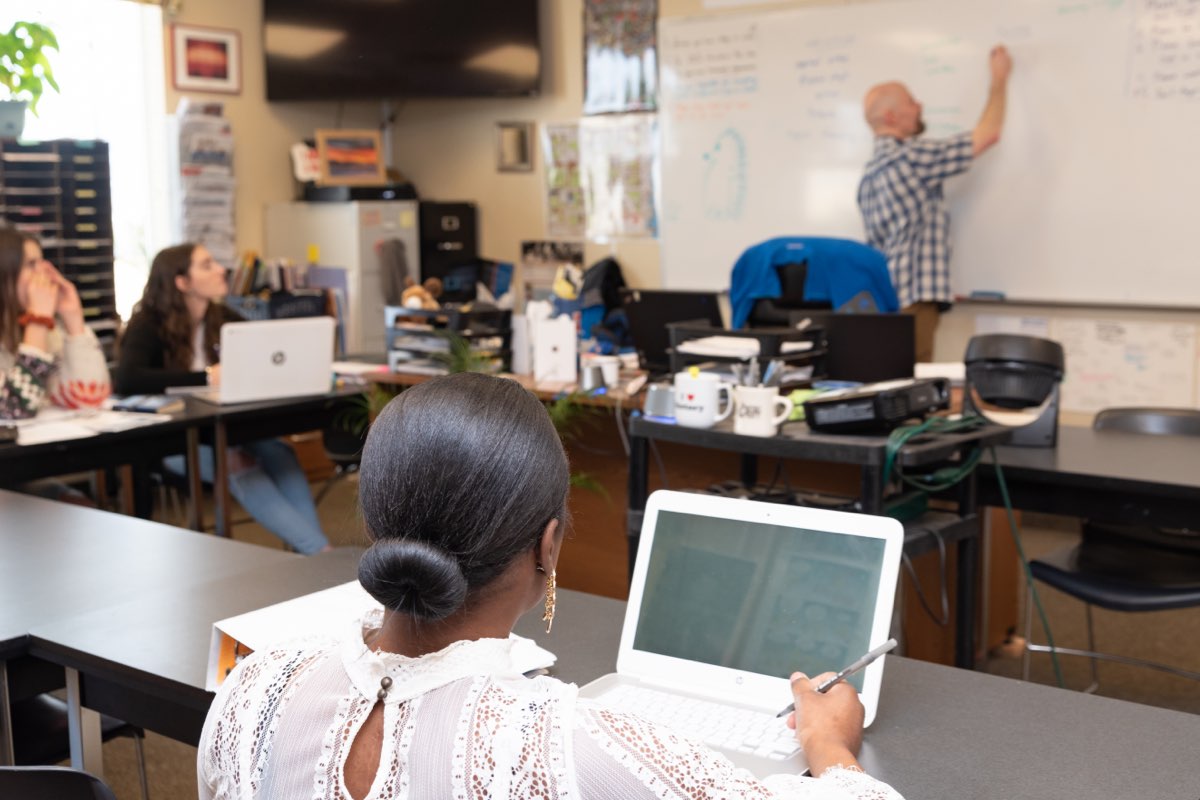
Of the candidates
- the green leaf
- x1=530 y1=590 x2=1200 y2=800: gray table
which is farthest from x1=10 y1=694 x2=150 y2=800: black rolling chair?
the green leaf

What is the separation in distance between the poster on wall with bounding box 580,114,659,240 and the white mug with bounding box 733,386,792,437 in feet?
11.6

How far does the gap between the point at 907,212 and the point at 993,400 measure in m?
2.02

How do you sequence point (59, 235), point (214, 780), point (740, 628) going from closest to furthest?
point (214, 780), point (740, 628), point (59, 235)

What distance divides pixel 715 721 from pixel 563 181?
17.5 feet

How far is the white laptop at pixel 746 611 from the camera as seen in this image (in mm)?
1463

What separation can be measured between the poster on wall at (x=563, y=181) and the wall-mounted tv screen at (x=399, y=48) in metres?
0.28

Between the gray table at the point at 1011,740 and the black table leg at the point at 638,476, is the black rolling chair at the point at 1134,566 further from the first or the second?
the gray table at the point at 1011,740

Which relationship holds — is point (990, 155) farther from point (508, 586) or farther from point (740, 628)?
point (508, 586)

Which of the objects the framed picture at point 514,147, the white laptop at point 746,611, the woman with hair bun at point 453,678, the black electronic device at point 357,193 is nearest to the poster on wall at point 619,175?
the framed picture at point 514,147

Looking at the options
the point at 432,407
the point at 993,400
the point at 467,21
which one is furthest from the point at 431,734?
the point at 467,21

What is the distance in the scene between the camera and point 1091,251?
16.0 ft

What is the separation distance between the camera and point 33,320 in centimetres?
381

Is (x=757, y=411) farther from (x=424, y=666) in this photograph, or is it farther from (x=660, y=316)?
(x=424, y=666)

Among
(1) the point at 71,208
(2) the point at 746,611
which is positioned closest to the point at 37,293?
(1) the point at 71,208
